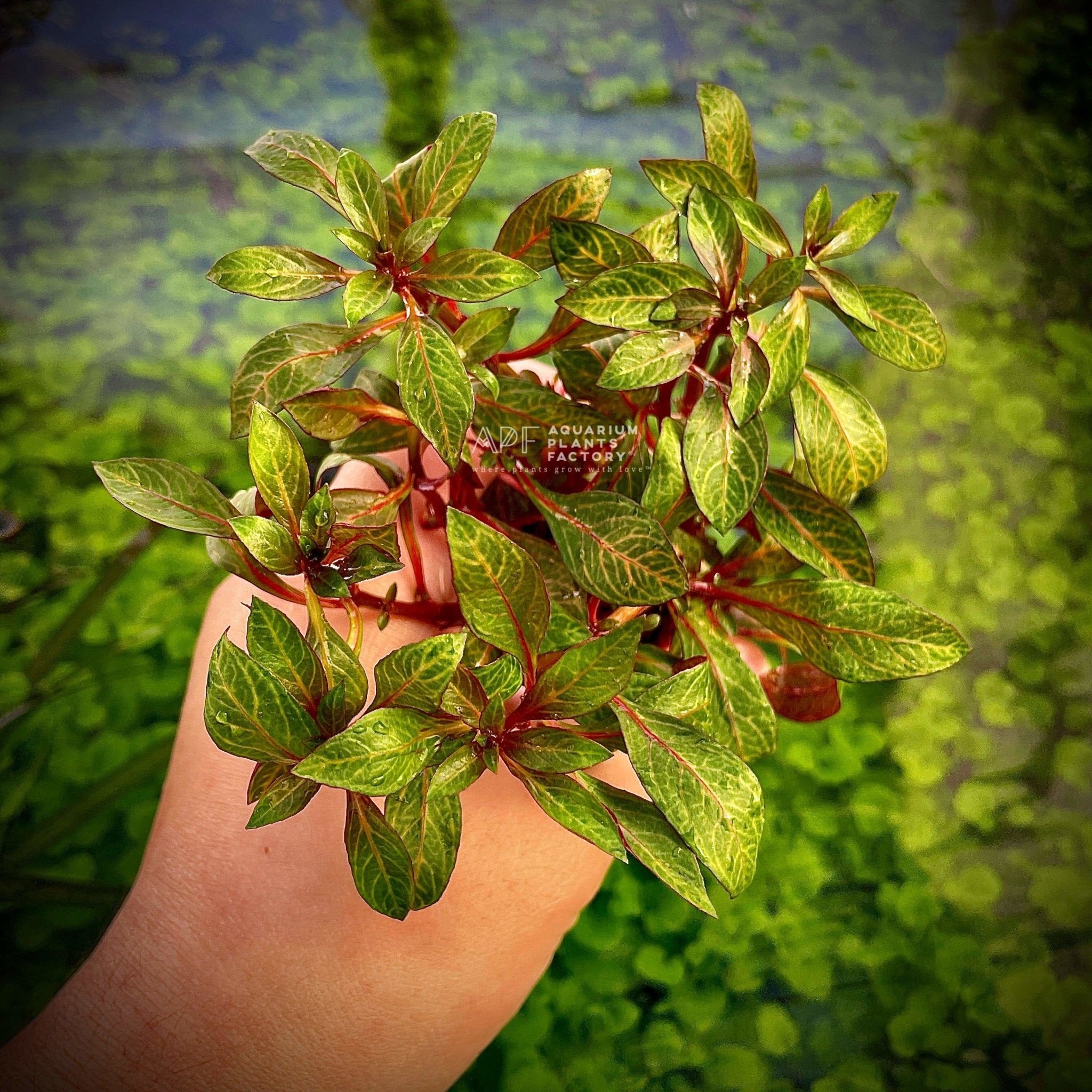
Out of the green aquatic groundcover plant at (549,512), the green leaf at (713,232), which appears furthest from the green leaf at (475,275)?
the green leaf at (713,232)

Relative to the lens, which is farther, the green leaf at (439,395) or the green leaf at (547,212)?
the green leaf at (547,212)

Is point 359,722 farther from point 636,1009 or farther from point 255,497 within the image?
point 636,1009

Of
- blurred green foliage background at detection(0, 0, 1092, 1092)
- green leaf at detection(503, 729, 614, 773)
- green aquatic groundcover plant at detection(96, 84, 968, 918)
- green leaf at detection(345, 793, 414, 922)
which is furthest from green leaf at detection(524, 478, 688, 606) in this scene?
blurred green foliage background at detection(0, 0, 1092, 1092)

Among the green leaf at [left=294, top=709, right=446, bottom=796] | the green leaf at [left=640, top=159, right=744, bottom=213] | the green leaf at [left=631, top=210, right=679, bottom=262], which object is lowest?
the green leaf at [left=294, top=709, right=446, bottom=796]

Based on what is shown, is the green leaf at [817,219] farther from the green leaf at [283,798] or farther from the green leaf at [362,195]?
the green leaf at [283,798]

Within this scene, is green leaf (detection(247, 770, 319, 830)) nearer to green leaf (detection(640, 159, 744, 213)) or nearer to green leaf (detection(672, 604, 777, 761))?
green leaf (detection(672, 604, 777, 761))

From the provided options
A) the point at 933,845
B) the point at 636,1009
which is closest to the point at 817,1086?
the point at 636,1009

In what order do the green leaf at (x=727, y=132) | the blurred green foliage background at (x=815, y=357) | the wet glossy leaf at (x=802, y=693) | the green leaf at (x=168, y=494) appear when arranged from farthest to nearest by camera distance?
the blurred green foliage background at (x=815, y=357) < the wet glossy leaf at (x=802, y=693) < the green leaf at (x=727, y=132) < the green leaf at (x=168, y=494)
